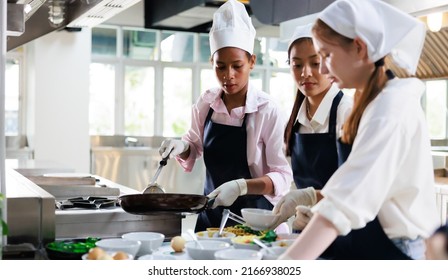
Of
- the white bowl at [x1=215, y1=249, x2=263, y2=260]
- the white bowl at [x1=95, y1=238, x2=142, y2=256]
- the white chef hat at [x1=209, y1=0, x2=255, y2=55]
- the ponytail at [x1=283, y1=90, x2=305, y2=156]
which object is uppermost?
the white chef hat at [x1=209, y1=0, x2=255, y2=55]

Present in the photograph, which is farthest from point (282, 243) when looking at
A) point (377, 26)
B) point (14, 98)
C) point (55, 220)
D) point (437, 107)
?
point (437, 107)

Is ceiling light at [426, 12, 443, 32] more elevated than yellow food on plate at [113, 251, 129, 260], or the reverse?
ceiling light at [426, 12, 443, 32]

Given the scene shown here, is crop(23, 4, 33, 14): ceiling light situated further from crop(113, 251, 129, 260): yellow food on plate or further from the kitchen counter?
crop(113, 251, 129, 260): yellow food on plate

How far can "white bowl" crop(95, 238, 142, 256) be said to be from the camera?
143 centimetres

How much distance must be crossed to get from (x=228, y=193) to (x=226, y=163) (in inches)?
13.0

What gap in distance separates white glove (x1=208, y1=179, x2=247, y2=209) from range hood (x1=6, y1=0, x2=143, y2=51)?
0.82 m

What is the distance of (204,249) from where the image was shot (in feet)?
4.73

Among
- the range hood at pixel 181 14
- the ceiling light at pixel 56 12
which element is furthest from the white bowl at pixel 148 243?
the range hood at pixel 181 14

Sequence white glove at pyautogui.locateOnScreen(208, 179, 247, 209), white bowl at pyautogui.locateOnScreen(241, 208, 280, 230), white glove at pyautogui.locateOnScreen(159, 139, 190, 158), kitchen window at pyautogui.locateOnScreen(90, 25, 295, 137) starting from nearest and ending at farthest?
white bowl at pyautogui.locateOnScreen(241, 208, 280, 230)
white glove at pyautogui.locateOnScreen(208, 179, 247, 209)
white glove at pyautogui.locateOnScreen(159, 139, 190, 158)
kitchen window at pyautogui.locateOnScreen(90, 25, 295, 137)

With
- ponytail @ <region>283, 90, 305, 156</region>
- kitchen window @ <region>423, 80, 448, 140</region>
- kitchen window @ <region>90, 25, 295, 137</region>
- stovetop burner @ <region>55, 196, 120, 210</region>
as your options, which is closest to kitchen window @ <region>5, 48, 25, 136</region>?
kitchen window @ <region>90, 25, 295, 137</region>
